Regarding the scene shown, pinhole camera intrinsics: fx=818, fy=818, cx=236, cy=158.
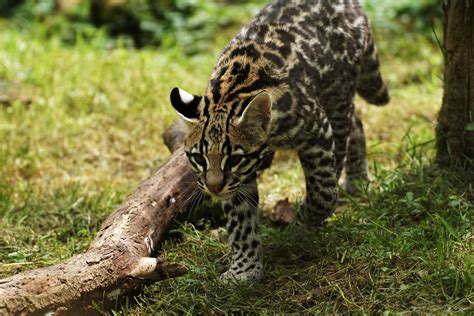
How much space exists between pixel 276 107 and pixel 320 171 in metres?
0.68

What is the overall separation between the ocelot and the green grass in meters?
0.38

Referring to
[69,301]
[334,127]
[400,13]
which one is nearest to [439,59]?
[400,13]

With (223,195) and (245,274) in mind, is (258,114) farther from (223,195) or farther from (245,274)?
(245,274)

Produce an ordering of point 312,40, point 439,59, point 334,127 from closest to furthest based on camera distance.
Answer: point 312,40
point 334,127
point 439,59

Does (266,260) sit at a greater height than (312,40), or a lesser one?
lesser

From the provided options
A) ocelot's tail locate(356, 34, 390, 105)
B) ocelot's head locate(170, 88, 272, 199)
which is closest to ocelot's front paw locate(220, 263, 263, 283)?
ocelot's head locate(170, 88, 272, 199)

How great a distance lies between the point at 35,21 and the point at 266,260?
884 cm

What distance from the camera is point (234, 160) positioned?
549 centimetres

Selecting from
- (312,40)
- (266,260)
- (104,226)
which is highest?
(312,40)

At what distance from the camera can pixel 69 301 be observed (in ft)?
16.9

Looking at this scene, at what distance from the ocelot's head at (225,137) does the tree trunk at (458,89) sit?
2024mm

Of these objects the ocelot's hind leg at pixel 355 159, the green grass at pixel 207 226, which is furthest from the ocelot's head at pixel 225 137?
the ocelot's hind leg at pixel 355 159

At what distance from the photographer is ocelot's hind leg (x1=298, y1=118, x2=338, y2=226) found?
19.9 feet

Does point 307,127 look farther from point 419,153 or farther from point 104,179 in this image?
point 104,179
